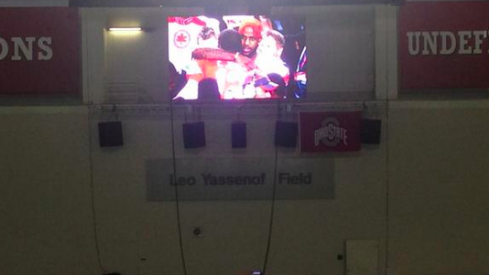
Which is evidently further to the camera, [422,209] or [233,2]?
[422,209]

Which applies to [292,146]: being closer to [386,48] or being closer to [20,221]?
[386,48]

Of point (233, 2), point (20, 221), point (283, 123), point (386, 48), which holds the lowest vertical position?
point (20, 221)

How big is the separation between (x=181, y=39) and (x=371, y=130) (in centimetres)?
170

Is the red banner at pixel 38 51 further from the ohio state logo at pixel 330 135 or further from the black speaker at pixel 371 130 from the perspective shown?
the black speaker at pixel 371 130

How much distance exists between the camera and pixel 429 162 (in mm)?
4355

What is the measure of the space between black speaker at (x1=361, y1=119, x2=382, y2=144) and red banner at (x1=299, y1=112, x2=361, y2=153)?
0.05 m

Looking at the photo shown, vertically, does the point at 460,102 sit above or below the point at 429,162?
above

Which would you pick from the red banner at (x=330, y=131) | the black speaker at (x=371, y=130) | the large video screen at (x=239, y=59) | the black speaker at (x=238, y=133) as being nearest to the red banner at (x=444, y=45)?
the black speaker at (x=371, y=130)

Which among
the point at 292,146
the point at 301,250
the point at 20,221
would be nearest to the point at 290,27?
the point at 292,146

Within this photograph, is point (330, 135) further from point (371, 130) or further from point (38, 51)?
point (38, 51)

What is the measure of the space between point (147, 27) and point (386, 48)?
6.38 feet

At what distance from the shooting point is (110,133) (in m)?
4.28

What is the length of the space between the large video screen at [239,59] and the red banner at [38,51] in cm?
81

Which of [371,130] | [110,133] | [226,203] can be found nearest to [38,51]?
[110,133]
